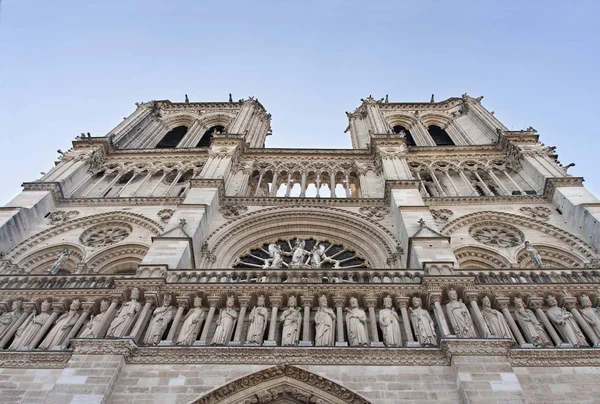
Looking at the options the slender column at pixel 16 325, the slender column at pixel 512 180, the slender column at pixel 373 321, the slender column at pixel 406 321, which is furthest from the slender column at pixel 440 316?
the slender column at pixel 512 180

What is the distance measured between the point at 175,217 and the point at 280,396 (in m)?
7.01

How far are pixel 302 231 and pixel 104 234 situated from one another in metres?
5.83

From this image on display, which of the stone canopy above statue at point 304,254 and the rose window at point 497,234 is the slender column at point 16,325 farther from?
the rose window at point 497,234


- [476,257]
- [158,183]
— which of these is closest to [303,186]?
[158,183]

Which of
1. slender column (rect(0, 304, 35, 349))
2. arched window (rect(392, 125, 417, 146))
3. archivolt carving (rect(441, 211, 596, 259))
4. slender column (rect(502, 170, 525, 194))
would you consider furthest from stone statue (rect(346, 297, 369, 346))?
arched window (rect(392, 125, 417, 146))

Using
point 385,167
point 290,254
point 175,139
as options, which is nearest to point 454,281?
point 290,254

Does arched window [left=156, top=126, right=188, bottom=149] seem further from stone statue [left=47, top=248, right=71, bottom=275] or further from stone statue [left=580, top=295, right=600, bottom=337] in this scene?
stone statue [left=580, top=295, right=600, bottom=337]

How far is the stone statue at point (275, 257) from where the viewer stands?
12.6 m

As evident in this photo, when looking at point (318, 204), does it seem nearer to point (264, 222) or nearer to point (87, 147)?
point (264, 222)

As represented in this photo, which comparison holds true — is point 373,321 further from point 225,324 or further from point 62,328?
point 62,328

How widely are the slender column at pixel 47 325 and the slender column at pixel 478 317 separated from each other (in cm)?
779

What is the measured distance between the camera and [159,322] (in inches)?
378

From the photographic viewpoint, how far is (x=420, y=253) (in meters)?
11.9

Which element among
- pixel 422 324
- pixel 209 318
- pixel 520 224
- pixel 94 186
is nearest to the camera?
pixel 422 324
